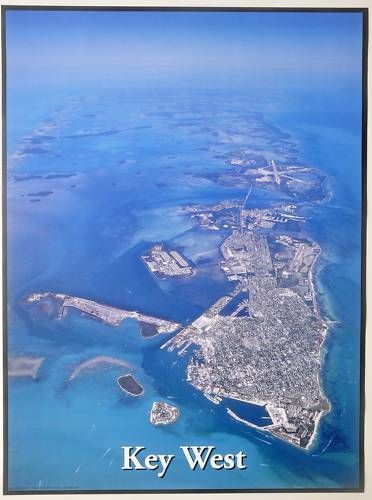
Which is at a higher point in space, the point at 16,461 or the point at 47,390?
the point at 47,390

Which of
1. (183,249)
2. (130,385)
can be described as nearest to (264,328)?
(183,249)

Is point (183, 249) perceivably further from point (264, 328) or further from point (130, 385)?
point (130, 385)

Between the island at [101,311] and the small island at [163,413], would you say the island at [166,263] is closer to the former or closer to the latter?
the island at [101,311]

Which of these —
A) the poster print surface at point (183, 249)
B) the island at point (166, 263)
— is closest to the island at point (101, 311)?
the poster print surface at point (183, 249)

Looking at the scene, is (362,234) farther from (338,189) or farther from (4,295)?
(4,295)

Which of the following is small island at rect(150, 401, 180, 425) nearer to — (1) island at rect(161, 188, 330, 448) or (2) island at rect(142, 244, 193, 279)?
(1) island at rect(161, 188, 330, 448)

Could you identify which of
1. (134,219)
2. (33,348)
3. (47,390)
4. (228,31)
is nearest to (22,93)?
(134,219)
